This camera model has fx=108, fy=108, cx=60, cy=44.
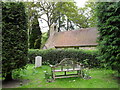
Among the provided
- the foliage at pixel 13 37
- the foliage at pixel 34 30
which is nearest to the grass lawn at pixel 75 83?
the foliage at pixel 13 37

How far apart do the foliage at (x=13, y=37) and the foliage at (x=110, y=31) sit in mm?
4223

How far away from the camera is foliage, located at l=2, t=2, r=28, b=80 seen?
4.78 metres

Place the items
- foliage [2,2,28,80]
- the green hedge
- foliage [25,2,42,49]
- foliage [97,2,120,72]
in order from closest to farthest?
1. foliage [2,2,28,80]
2. foliage [97,2,120,72]
3. the green hedge
4. foliage [25,2,42,49]

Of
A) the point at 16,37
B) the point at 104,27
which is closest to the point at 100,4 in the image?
the point at 104,27

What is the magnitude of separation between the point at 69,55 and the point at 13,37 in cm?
668

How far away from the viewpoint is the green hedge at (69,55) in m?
9.43

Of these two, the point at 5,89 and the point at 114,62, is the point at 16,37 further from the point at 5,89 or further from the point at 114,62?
the point at 114,62

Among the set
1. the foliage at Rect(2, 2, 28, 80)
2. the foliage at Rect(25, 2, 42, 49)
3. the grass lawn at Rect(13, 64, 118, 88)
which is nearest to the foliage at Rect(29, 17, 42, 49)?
the foliage at Rect(25, 2, 42, 49)

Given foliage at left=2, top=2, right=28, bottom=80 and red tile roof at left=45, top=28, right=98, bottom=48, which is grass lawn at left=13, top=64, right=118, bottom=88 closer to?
foliage at left=2, top=2, right=28, bottom=80

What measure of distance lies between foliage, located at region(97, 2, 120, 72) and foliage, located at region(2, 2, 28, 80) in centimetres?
422

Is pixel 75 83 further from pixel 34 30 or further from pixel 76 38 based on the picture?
pixel 34 30

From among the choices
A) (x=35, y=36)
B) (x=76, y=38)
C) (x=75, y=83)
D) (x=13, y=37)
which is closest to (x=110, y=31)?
(x=75, y=83)

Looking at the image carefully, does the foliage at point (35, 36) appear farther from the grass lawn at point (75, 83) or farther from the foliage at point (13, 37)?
the foliage at point (13, 37)

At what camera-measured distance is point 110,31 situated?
17.9 ft
